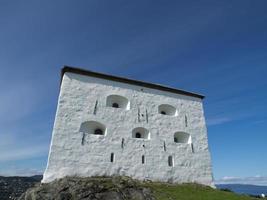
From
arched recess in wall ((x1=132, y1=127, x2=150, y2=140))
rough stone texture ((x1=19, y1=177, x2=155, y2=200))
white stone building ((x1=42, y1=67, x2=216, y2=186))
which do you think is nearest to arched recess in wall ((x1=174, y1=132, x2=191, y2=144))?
white stone building ((x1=42, y1=67, x2=216, y2=186))

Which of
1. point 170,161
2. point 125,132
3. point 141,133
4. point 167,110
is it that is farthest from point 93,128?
point 167,110

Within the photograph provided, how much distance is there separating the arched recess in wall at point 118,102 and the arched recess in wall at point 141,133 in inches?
62.8

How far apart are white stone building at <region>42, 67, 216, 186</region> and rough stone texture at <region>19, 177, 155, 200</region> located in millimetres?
807

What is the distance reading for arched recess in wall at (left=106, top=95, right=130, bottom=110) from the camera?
14340mm

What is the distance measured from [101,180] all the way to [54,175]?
244 cm

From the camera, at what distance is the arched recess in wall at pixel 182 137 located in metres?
15.3

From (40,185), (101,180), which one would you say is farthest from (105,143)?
(40,185)

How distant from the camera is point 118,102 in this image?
14.9 m

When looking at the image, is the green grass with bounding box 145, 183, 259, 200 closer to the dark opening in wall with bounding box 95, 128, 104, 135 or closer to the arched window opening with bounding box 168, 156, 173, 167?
the arched window opening with bounding box 168, 156, 173, 167

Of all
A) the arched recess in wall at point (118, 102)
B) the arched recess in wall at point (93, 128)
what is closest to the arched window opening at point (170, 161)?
the arched recess in wall at point (118, 102)

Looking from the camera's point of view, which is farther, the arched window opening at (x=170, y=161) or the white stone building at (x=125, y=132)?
the arched window opening at (x=170, y=161)

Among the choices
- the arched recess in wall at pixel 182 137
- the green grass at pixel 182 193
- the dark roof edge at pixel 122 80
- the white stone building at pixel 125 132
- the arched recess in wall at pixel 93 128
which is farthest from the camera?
the arched recess in wall at pixel 182 137

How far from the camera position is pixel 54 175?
10742 millimetres

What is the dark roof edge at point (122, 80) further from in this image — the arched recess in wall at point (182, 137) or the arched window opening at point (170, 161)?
the arched window opening at point (170, 161)
